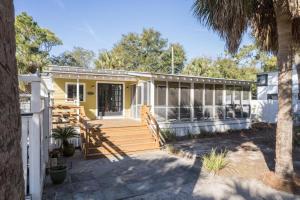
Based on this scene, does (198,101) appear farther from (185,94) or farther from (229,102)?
(229,102)

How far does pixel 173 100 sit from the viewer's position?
43.2 feet

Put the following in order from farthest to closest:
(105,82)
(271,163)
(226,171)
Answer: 1. (105,82)
2. (271,163)
3. (226,171)

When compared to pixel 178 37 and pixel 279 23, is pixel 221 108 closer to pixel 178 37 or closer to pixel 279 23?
pixel 279 23

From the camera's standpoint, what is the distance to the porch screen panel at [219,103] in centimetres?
1488

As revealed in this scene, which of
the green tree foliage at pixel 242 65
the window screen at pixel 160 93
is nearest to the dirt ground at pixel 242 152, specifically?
the window screen at pixel 160 93

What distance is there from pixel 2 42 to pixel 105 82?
518 inches

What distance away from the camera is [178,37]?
117 ft

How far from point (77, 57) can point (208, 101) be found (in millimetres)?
37902

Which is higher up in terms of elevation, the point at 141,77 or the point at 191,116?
the point at 141,77

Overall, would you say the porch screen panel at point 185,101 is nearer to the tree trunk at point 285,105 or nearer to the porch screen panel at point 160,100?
the porch screen panel at point 160,100

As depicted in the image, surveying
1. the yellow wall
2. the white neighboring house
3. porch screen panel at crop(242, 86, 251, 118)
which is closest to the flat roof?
the yellow wall

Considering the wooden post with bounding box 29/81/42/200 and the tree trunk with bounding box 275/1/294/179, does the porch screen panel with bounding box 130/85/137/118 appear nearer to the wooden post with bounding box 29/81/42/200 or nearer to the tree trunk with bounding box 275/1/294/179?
the tree trunk with bounding box 275/1/294/179

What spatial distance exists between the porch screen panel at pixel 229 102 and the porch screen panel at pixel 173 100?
12.8ft

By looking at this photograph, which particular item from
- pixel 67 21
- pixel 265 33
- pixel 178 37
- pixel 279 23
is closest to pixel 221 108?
pixel 265 33
